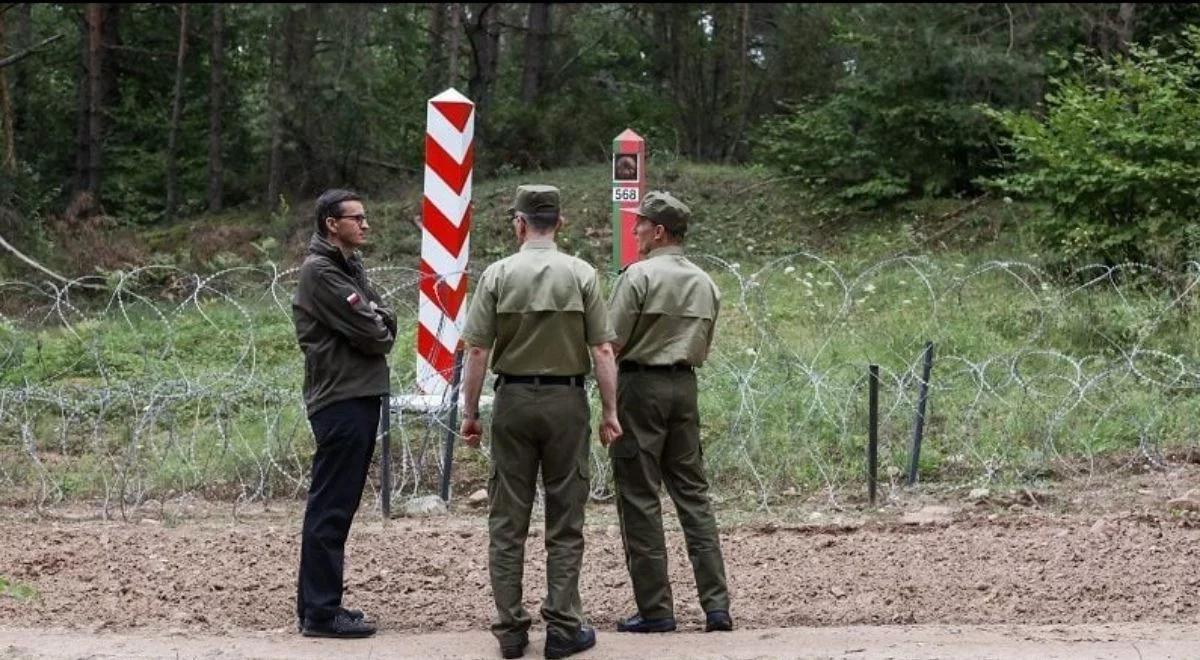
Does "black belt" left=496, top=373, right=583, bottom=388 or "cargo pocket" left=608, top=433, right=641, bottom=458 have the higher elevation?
"black belt" left=496, top=373, right=583, bottom=388

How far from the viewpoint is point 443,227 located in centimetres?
998

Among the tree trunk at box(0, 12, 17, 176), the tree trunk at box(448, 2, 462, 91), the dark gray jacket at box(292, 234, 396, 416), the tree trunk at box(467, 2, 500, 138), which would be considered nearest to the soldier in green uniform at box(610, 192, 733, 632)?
the dark gray jacket at box(292, 234, 396, 416)

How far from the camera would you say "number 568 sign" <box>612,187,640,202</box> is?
37.6 ft

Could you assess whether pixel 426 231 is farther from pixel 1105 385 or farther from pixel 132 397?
pixel 1105 385

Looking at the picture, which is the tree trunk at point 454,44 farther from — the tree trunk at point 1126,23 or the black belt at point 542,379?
the black belt at point 542,379

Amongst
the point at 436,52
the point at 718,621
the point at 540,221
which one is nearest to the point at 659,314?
the point at 540,221

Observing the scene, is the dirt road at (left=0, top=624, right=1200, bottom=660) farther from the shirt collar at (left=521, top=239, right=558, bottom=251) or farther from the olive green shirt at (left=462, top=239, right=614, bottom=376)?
the shirt collar at (left=521, top=239, right=558, bottom=251)

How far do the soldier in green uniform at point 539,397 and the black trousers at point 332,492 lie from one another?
48 cm

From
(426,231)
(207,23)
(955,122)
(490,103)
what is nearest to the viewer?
(426,231)

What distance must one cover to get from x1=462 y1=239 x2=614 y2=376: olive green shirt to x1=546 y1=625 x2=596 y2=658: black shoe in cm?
101

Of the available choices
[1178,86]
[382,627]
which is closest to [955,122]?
[1178,86]

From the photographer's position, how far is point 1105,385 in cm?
1020

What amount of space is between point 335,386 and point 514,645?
1236mm

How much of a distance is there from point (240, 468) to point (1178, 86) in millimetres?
9075
